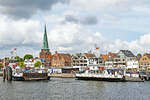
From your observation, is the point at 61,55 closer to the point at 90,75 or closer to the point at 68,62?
the point at 68,62

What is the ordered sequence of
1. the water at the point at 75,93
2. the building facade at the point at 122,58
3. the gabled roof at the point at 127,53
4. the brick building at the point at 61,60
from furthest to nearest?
the brick building at the point at 61,60, the gabled roof at the point at 127,53, the building facade at the point at 122,58, the water at the point at 75,93

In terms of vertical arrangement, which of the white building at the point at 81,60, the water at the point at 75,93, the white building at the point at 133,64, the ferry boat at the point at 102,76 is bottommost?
the water at the point at 75,93

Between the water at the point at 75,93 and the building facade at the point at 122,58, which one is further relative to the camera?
the building facade at the point at 122,58

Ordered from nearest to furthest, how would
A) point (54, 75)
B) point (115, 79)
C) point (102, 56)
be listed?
1. point (115, 79)
2. point (54, 75)
3. point (102, 56)

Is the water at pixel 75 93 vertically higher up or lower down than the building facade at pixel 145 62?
lower down

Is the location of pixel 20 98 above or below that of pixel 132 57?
below

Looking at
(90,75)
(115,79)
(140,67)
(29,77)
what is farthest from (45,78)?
(140,67)

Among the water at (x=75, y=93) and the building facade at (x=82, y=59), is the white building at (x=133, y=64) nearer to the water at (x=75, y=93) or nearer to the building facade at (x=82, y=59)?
the building facade at (x=82, y=59)


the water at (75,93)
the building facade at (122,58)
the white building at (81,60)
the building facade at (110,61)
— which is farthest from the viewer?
the white building at (81,60)

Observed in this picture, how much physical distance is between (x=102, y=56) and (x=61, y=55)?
30.7 meters

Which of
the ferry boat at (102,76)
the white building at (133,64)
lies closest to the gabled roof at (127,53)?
the white building at (133,64)

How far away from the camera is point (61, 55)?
19038 cm

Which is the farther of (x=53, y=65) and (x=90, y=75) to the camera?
(x=53, y=65)

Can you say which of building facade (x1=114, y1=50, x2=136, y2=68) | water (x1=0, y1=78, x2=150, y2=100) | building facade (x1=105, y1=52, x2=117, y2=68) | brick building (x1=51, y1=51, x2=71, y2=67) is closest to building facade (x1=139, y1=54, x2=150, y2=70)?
building facade (x1=114, y1=50, x2=136, y2=68)
